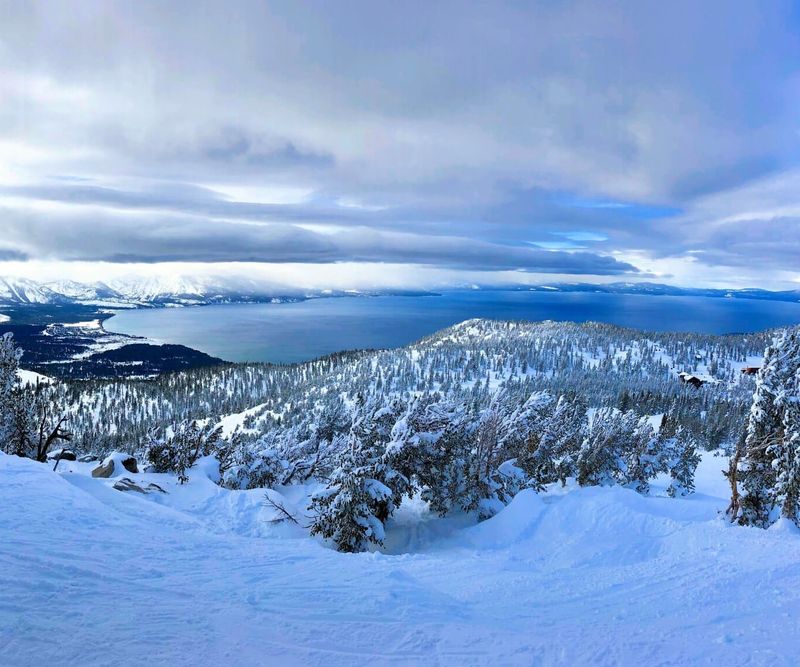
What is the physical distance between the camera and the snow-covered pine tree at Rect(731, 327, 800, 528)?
61.2 feet

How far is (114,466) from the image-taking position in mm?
23109

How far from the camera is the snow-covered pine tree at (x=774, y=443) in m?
18.7

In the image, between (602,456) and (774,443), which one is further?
(602,456)

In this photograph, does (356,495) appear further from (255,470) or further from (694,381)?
(694,381)

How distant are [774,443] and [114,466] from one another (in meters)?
31.8

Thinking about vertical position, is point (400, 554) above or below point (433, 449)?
below

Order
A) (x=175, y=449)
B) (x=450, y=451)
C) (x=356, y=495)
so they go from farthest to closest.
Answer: (x=175, y=449) < (x=450, y=451) < (x=356, y=495)

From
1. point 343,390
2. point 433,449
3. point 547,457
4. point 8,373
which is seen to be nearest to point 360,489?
point 433,449

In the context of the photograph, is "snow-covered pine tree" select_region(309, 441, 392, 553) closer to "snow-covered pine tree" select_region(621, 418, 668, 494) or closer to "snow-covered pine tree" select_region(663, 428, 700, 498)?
"snow-covered pine tree" select_region(621, 418, 668, 494)

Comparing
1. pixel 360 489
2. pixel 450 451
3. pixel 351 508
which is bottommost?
pixel 351 508

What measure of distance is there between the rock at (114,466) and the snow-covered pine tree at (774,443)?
30.6m

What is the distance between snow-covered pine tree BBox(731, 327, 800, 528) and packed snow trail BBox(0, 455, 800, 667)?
4.71m

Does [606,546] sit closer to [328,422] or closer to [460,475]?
[460,475]

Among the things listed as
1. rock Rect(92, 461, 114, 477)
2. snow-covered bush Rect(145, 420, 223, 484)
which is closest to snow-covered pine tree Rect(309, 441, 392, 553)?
Result: rock Rect(92, 461, 114, 477)
